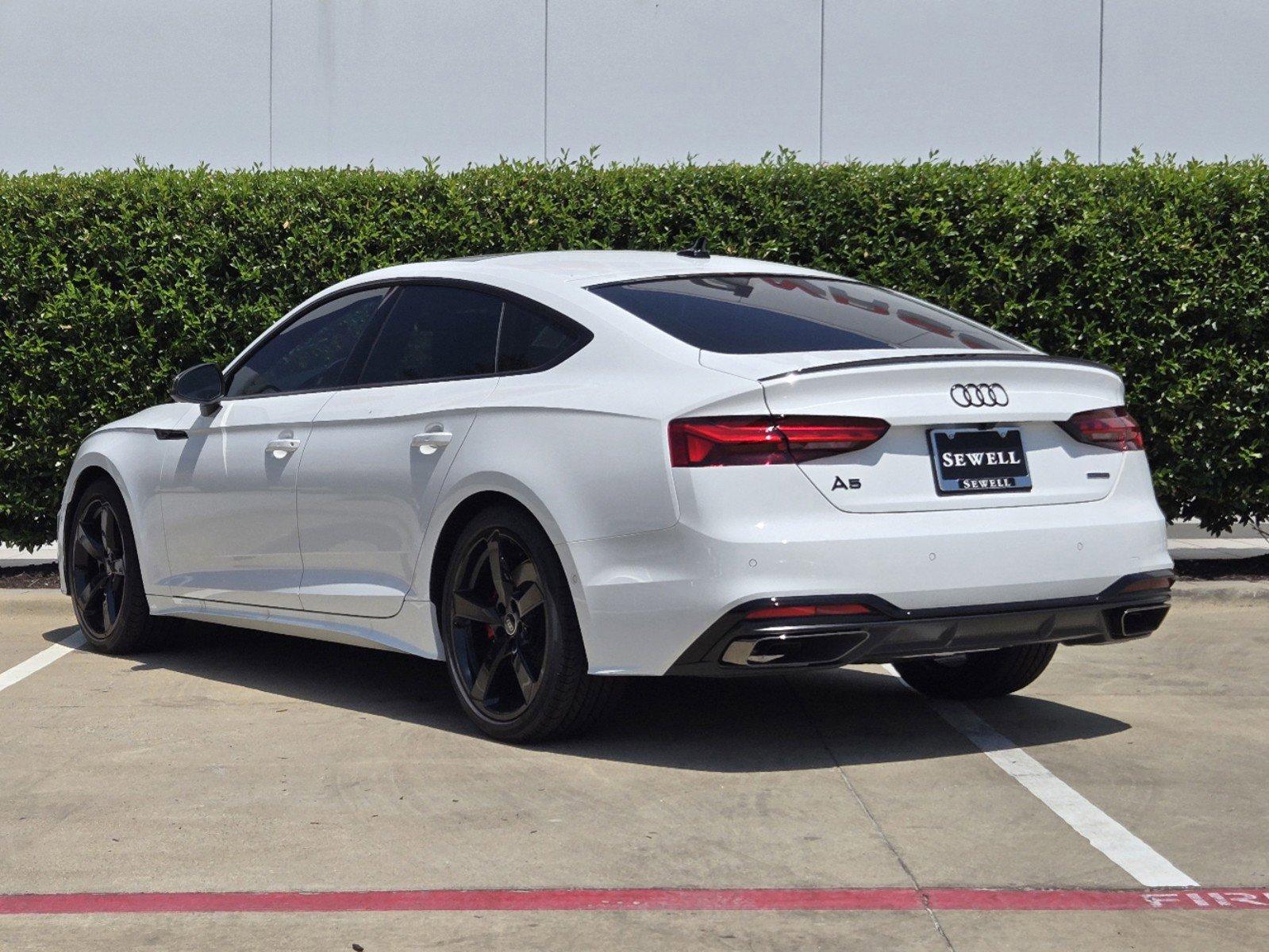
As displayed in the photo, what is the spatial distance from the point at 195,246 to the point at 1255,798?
6.83m

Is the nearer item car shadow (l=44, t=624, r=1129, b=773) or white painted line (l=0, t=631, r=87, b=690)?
car shadow (l=44, t=624, r=1129, b=773)

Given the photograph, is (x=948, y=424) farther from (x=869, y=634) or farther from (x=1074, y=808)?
(x=1074, y=808)

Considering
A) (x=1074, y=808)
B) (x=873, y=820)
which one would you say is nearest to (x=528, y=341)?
(x=873, y=820)

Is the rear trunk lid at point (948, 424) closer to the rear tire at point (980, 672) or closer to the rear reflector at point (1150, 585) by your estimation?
the rear reflector at point (1150, 585)

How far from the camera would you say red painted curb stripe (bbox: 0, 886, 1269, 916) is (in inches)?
154

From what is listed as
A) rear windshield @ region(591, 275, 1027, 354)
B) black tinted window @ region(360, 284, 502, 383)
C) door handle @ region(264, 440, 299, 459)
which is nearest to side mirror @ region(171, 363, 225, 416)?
door handle @ region(264, 440, 299, 459)

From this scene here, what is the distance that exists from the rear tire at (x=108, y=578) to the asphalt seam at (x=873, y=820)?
288 centimetres

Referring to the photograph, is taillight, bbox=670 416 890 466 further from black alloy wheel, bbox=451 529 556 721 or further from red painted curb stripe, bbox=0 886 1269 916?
red painted curb stripe, bbox=0 886 1269 916

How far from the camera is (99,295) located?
987cm

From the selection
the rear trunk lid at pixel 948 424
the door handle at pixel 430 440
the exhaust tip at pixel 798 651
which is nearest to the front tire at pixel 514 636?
the door handle at pixel 430 440

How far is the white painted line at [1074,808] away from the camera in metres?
4.19

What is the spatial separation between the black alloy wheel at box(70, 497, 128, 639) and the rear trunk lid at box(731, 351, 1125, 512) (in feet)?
11.9

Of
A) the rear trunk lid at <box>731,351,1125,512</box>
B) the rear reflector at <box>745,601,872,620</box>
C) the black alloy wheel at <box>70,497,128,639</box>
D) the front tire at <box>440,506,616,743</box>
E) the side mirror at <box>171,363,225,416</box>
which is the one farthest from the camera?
the black alloy wheel at <box>70,497,128,639</box>

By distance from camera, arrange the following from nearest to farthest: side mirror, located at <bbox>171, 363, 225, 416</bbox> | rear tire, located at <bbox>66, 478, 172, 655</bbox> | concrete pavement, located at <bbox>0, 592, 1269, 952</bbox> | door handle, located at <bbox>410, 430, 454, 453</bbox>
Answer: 1. concrete pavement, located at <bbox>0, 592, 1269, 952</bbox>
2. door handle, located at <bbox>410, 430, 454, 453</bbox>
3. side mirror, located at <bbox>171, 363, 225, 416</bbox>
4. rear tire, located at <bbox>66, 478, 172, 655</bbox>
